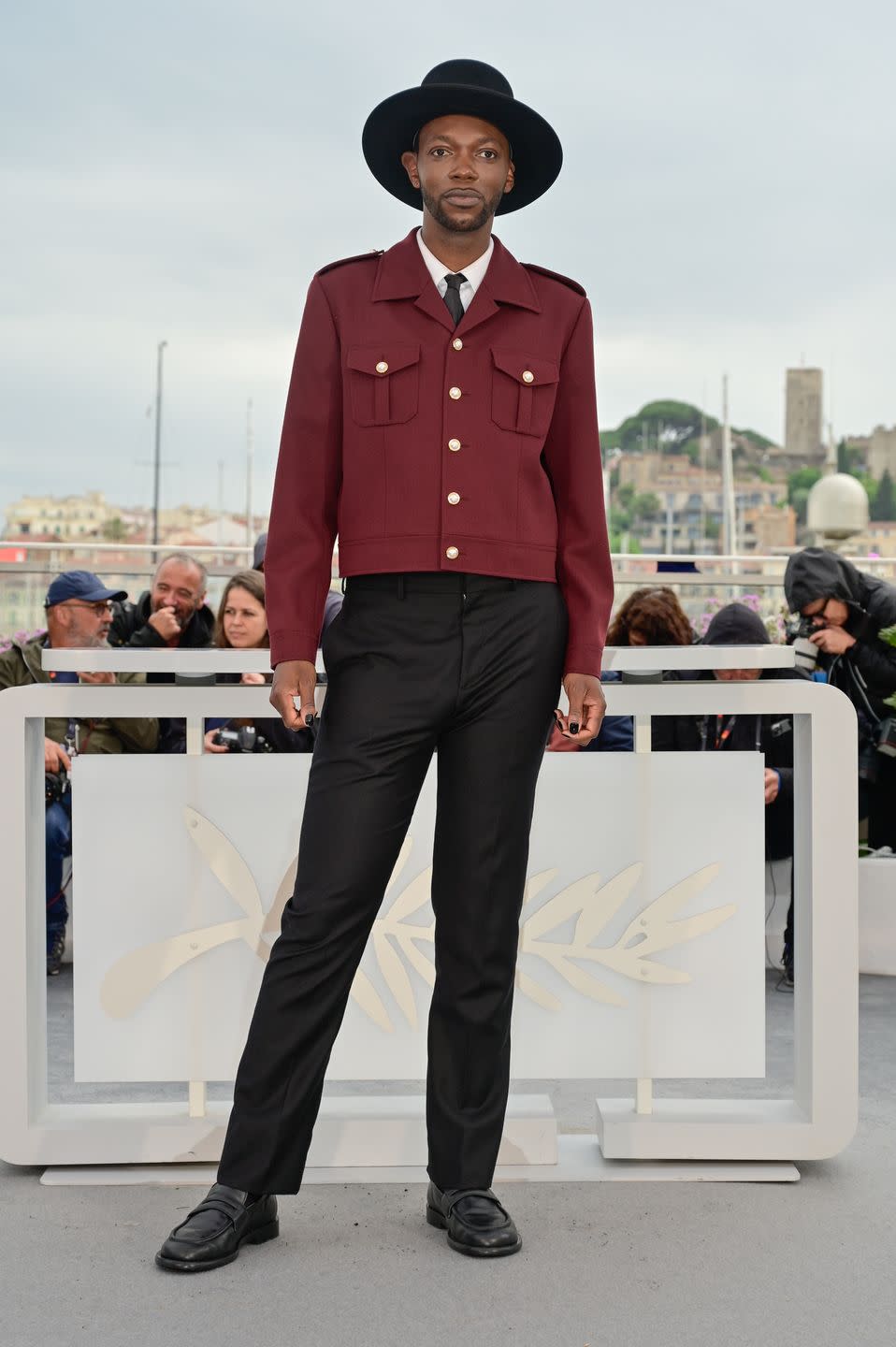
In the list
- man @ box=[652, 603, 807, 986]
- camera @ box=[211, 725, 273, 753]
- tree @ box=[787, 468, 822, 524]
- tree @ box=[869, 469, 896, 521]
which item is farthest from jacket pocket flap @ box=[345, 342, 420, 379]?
tree @ box=[787, 468, 822, 524]

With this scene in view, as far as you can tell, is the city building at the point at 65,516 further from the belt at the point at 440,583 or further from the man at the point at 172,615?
the belt at the point at 440,583

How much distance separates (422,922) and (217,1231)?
672mm

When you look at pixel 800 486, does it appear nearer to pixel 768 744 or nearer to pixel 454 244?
pixel 768 744

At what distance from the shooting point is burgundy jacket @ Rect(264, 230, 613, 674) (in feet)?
7.76

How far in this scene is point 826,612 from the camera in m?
5.30

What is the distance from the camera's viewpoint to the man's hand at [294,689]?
92.9 inches

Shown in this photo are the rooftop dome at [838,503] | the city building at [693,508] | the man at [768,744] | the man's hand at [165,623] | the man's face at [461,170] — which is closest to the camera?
the man's face at [461,170]

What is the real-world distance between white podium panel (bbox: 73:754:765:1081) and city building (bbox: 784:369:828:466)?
104904mm

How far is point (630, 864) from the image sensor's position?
9.15 feet

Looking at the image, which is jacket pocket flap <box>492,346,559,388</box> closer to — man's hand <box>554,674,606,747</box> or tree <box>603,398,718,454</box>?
man's hand <box>554,674,606,747</box>

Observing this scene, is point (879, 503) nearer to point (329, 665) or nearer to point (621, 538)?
point (621, 538)

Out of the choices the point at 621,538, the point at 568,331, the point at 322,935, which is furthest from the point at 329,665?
the point at 621,538

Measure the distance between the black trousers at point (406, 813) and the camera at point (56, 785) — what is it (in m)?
2.43

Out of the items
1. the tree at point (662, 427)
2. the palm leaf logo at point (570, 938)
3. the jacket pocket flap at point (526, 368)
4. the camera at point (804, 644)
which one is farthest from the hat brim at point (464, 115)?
the tree at point (662, 427)
